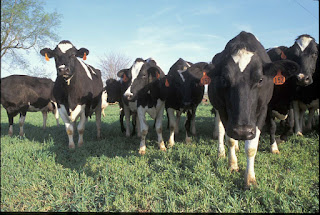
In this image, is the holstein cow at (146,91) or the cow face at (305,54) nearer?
the cow face at (305,54)

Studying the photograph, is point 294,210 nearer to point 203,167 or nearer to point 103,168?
point 203,167

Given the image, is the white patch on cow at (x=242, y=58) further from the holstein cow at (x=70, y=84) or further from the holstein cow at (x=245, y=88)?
the holstein cow at (x=70, y=84)

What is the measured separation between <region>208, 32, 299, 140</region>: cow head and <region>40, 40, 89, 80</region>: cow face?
379cm

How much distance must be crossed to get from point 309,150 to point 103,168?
12.9 feet

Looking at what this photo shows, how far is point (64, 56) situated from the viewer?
568 centimetres

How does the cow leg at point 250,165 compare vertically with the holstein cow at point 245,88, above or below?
below

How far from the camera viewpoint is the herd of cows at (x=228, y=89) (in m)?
2.93

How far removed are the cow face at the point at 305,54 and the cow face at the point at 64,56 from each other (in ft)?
17.2

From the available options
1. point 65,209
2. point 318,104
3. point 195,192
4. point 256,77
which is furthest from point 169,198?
point 318,104

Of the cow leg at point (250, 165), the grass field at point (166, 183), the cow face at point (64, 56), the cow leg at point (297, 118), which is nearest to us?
the grass field at point (166, 183)

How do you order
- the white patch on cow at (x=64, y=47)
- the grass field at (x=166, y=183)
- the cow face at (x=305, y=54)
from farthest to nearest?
the white patch on cow at (x=64, y=47) < the cow face at (x=305, y=54) < the grass field at (x=166, y=183)

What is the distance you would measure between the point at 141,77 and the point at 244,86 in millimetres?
2904

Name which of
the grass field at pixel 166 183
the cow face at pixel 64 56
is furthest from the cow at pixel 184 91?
the cow face at pixel 64 56

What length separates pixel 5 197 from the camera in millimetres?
3482
